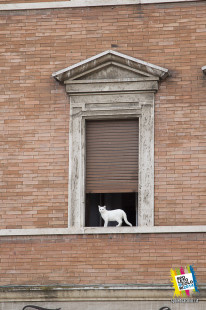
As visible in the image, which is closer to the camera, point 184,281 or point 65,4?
point 184,281

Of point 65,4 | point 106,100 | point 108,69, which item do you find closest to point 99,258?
point 106,100

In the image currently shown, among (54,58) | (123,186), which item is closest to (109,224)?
(123,186)

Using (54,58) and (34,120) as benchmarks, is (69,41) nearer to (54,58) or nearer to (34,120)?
(54,58)

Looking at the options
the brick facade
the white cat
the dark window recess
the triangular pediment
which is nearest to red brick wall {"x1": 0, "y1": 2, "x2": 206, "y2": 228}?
the brick facade

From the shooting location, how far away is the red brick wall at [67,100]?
17484 millimetres

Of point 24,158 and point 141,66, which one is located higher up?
point 141,66

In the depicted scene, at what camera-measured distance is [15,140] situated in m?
18.1

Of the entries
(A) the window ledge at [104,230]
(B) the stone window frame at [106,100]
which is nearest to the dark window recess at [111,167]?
(B) the stone window frame at [106,100]

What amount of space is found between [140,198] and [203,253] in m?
1.49

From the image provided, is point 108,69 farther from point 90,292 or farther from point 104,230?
point 90,292

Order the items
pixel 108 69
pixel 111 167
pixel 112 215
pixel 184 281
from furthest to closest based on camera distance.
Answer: pixel 108 69, pixel 111 167, pixel 112 215, pixel 184 281

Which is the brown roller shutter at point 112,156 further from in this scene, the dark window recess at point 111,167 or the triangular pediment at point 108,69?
the triangular pediment at point 108,69

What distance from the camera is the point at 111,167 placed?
17906 millimetres

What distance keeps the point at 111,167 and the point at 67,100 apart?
1.48 meters
